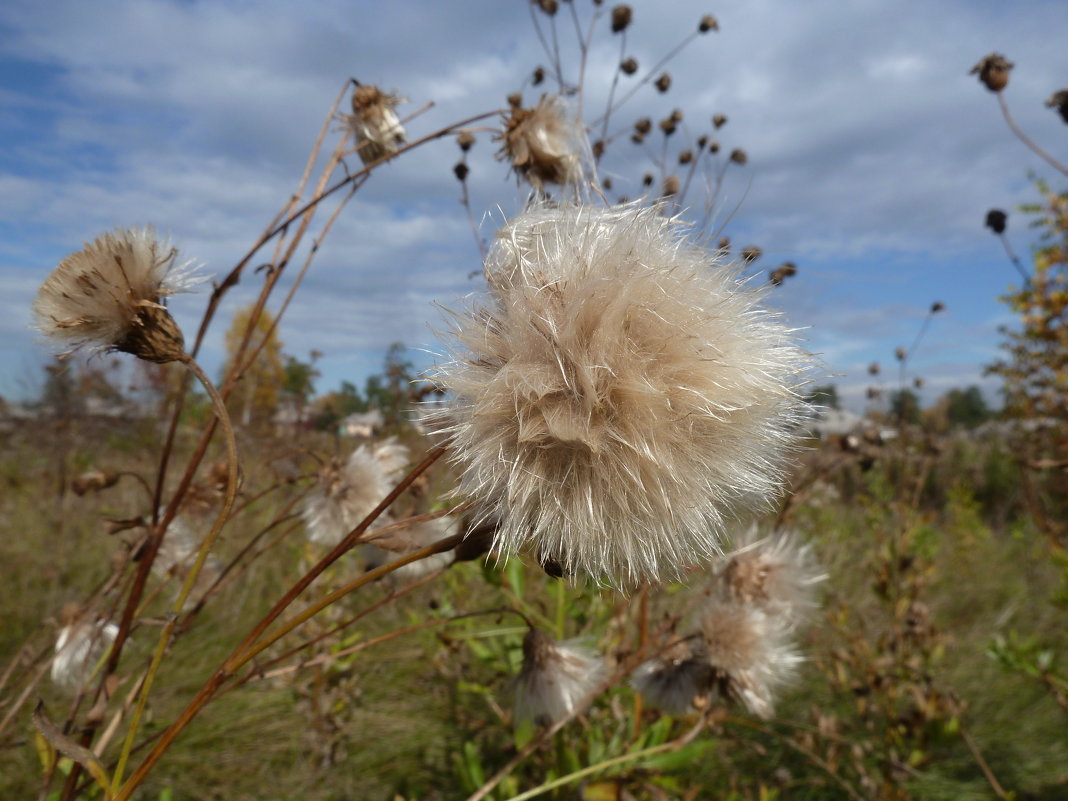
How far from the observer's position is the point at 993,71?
7.64 feet

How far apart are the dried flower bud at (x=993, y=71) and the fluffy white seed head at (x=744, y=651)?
213 cm

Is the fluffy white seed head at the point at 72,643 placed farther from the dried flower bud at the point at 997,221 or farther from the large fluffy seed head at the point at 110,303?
the dried flower bud at the point at 997,221

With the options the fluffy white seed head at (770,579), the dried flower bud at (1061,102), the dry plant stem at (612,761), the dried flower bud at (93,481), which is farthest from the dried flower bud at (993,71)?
the dried flower bud at (93,481)

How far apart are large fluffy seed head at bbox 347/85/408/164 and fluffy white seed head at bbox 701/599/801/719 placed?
1.47 meters

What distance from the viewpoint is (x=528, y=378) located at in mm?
781

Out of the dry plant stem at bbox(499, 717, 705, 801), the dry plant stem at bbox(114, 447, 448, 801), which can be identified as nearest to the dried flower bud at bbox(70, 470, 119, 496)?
the dry plant stem at bbox(114, 447, 448, 801)

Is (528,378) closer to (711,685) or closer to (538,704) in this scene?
(538,704)

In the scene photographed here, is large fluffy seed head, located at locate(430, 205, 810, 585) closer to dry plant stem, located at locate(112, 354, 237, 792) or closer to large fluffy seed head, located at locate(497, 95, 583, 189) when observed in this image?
dry plant stem, located at locate(112, 354, 237, 792)

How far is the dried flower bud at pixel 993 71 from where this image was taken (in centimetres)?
230

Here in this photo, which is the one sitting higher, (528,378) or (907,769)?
(528,378)

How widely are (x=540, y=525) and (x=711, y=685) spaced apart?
1.07 metres

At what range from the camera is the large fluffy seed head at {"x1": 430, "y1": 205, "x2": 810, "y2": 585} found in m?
0.76

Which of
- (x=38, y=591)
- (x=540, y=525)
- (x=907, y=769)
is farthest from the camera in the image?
(x=38, y=591)

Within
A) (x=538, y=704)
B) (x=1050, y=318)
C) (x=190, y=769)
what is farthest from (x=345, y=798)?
(x=1050, y=318)
